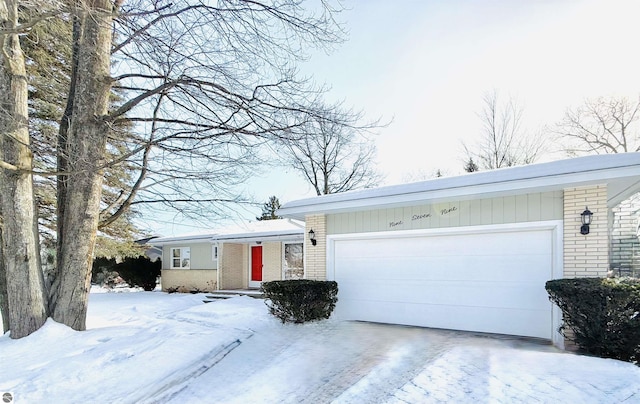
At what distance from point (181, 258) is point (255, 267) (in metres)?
4.58

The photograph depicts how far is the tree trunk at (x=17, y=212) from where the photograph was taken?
7301 mm

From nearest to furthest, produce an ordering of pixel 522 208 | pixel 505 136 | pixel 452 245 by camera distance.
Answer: pixel 522 208 → pixel 452 245 → pixel 505 136

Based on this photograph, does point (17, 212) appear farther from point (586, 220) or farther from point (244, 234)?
point (586, 220)

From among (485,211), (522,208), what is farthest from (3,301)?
→ (522,208)

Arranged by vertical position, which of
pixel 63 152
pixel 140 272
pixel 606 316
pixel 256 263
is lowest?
pixel 140 272

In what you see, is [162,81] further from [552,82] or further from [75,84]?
[552,82]

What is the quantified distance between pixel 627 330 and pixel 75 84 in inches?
418

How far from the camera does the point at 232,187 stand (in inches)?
352

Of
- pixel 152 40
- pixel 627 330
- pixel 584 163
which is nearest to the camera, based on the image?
pixel 627 330

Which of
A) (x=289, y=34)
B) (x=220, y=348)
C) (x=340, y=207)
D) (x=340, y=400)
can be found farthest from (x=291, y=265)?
(x=340, y=400)

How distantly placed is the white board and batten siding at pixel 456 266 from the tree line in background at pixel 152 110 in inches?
99.6

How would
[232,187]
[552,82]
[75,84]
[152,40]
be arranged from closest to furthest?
[152,40], [75,84], [232,187], [552,82]

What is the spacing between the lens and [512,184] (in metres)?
6.85

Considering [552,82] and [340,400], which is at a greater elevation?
[552,82]
